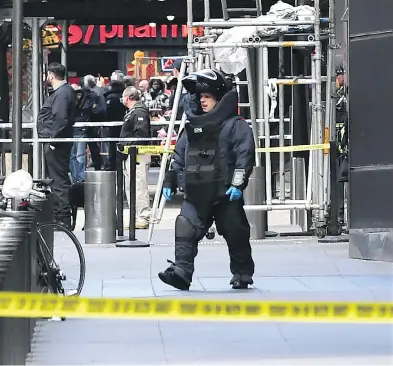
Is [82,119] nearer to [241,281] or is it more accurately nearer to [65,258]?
[241,281]

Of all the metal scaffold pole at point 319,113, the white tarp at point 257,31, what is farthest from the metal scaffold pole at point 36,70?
the metal scaffold pole at point 319,113

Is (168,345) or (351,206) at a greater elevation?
(351,206)

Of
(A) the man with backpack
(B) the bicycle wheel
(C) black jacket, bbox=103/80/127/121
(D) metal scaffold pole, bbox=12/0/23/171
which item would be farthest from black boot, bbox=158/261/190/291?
(C) black jacket, bbox=103/80/127/121

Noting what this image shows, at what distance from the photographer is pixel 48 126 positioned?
578 inches

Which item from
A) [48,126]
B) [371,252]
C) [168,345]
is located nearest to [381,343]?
[168,345]

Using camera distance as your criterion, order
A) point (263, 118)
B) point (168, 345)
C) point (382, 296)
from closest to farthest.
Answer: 1. point (168, 345)
2. point (382, 296)
3. point (263, 118)

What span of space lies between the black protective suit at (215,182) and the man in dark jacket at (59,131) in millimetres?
4637

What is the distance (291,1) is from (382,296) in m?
11.7

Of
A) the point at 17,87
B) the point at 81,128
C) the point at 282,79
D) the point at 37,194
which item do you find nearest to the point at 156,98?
the point at 81,128

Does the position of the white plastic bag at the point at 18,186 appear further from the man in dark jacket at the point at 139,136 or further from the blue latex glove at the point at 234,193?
the man in dark jacket at the point at 139,136

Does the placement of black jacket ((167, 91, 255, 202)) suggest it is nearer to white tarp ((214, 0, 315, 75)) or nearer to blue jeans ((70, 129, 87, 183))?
white tarp ((214, 0, 315, 75))

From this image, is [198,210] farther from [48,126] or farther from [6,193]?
[48,126]

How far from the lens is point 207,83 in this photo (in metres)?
9.96

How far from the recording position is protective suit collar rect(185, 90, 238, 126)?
9.86 metres
